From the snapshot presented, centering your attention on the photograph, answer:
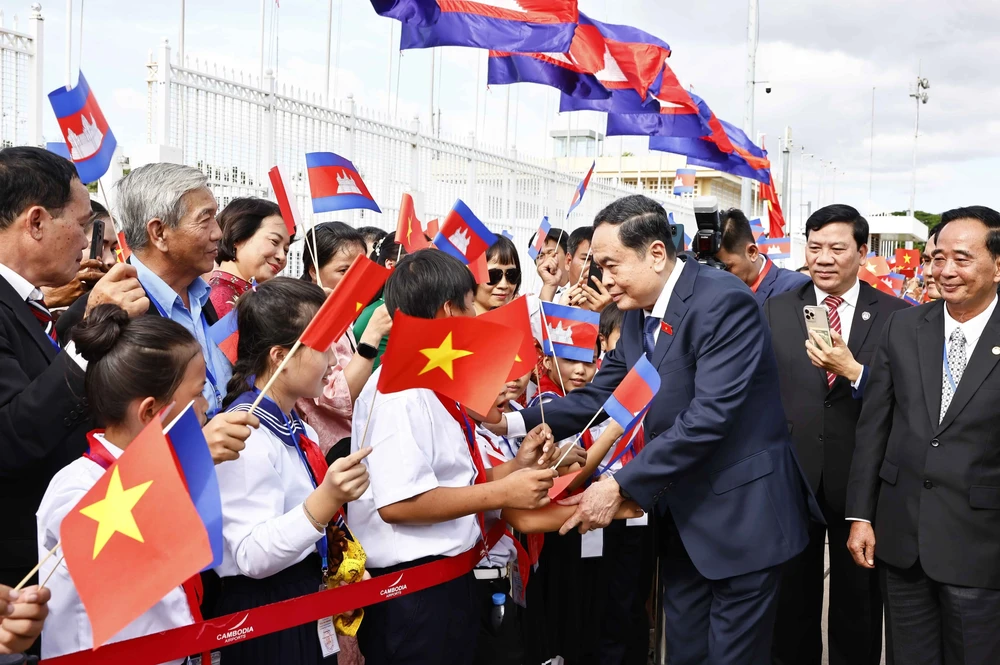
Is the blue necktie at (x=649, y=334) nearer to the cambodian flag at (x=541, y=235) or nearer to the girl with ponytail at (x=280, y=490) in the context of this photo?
the girl with ponytail at (x=280, y=490)

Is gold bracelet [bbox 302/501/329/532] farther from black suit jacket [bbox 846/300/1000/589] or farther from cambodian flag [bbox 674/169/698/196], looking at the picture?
cambodian flag [bbox 674/169/698/196]

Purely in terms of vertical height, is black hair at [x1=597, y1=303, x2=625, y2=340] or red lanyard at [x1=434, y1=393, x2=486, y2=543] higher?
black hair at [x1=597, y1=303, x2=625, y2=340]

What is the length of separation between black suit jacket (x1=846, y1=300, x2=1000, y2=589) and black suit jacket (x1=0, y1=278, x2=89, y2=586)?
2960 mm

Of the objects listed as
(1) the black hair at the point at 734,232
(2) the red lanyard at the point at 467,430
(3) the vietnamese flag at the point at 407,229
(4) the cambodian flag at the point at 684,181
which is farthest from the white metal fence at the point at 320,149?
(4) the cambodian flag at the point at 684,181

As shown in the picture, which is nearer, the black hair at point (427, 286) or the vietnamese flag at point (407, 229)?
the black hair at point (427, 286)

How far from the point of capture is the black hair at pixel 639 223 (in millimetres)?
3412

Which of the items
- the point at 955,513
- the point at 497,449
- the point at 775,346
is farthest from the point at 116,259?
the point at 955,513

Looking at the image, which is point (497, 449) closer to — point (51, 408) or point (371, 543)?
point (371, 543)

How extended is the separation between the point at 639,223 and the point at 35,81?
17.4ft

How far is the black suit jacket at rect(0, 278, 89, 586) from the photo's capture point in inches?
90.1

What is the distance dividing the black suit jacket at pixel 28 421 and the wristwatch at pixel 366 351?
136cm

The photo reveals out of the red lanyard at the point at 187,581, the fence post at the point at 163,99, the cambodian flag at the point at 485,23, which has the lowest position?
the red lanyard at the point at 187,581

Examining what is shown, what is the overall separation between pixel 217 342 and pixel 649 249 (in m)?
1.64

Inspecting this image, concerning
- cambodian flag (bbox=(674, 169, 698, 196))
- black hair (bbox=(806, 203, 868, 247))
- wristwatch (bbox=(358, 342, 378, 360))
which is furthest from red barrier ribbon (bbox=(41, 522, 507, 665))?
cambodian flag (bbox=(674, 169, 698, 196))
